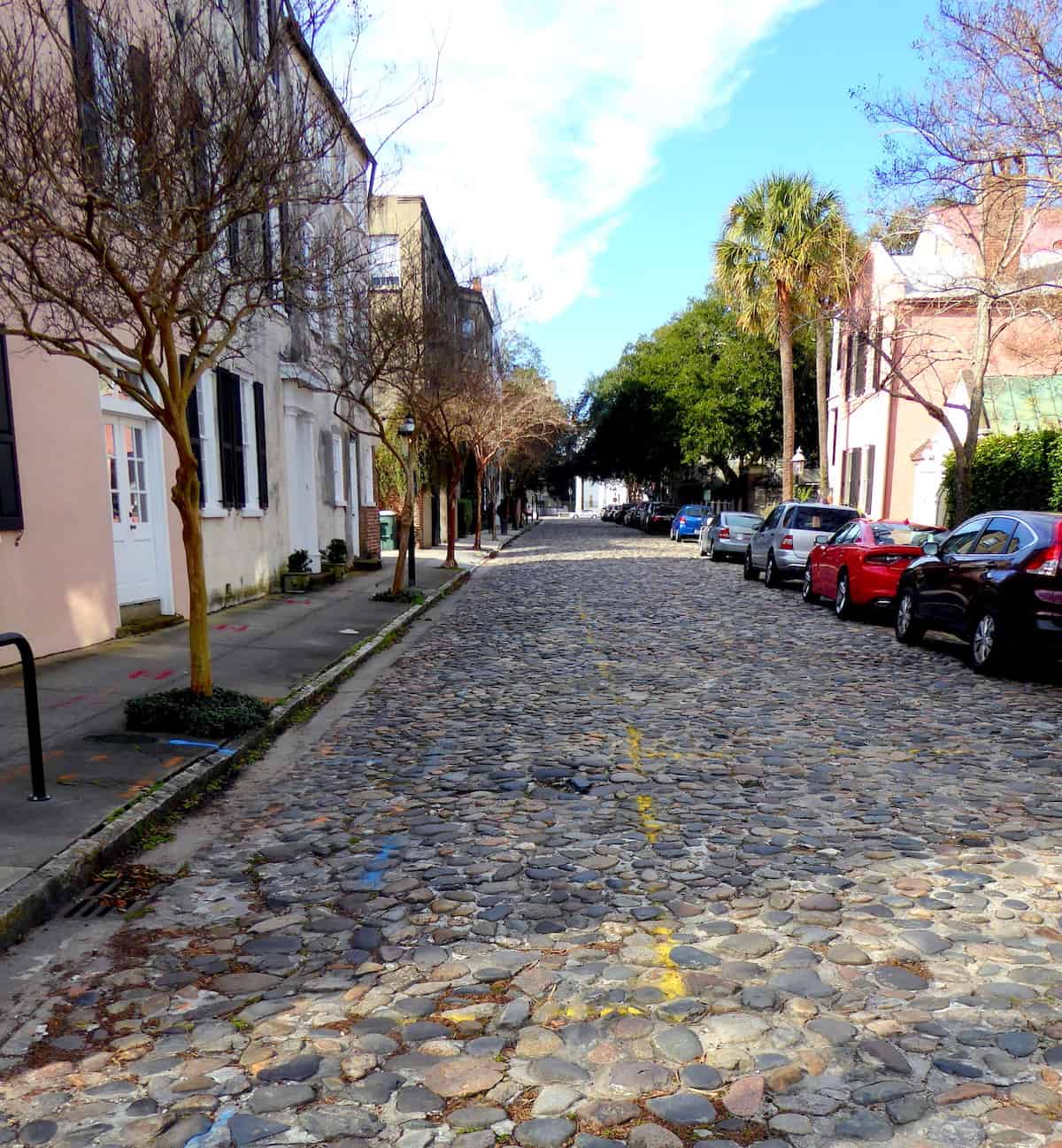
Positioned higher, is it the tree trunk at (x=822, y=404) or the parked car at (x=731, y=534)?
A: the tree trunk at (x=822, y=404)

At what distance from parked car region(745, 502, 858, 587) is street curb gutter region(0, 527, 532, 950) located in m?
11.6

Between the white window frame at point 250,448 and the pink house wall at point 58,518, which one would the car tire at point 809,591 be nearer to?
the white window frame at point 250,448

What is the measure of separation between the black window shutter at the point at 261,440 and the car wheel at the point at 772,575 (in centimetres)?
972

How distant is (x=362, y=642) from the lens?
11.1 meters

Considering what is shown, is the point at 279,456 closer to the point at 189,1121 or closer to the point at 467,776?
the point at 467,776

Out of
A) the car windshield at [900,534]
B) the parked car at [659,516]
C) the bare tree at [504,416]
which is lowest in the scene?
the parked car at [659,516]

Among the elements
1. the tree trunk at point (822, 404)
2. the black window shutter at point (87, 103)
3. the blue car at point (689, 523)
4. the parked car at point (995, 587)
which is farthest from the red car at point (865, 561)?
the blue car at point (689, 523)

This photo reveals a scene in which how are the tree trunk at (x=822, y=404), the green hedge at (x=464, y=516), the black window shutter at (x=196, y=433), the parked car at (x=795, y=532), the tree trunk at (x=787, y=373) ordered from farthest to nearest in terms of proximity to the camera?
the green hedge at (x=464, y=516)
the tree trunk at (x=822, y=404)
the tree trunk at (x=787, y=373)
the parked car at (x=795, y=532)
the black window shutter at (x=196, y=433)

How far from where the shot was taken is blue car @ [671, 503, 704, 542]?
36531mm

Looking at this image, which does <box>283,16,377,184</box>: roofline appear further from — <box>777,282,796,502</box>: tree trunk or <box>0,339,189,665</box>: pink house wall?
<box>777,282,796,502</box>: tree trunk

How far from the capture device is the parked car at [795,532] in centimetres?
1738

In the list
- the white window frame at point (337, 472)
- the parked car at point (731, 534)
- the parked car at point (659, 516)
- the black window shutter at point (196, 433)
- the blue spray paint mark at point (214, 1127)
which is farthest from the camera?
the parked car at point (659, 516)

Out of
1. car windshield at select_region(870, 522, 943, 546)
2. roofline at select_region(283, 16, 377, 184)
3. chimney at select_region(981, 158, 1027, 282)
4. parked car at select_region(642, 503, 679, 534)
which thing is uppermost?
chimney at select_region(981, 158, 1027, 282)

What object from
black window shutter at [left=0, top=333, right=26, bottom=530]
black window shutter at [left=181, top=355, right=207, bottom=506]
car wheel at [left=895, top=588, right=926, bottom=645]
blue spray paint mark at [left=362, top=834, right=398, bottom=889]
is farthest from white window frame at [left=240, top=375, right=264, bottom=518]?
blue spray paint mark at [left=362, top=834, right=398, bottom=889]
